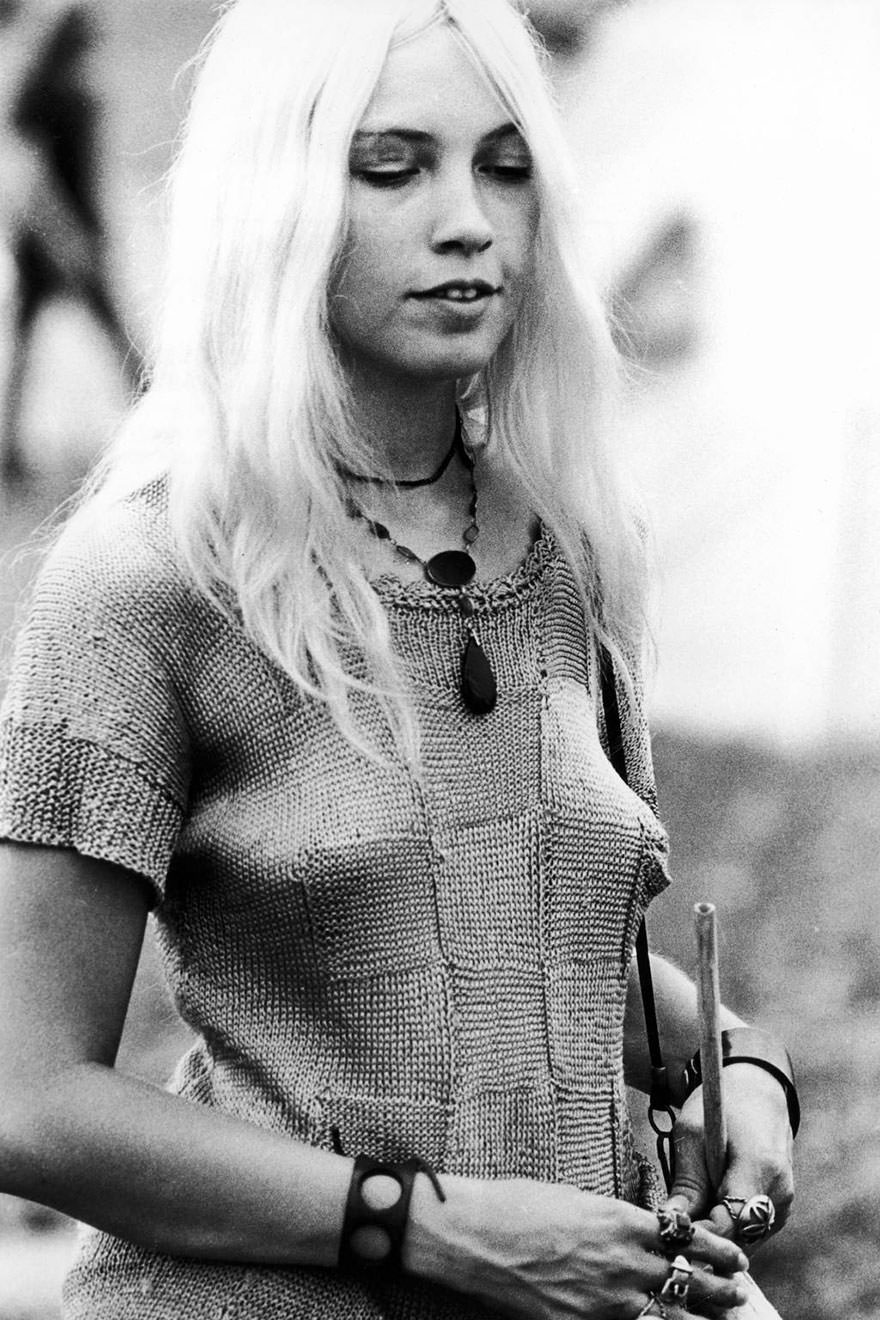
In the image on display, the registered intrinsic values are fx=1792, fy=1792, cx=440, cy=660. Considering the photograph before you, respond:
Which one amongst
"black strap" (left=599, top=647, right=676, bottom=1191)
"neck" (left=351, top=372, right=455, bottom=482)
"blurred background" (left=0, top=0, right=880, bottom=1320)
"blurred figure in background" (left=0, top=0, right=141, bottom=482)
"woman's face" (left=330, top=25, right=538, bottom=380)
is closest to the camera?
"woman's face" (left=330, top=25, right=538, bottom=380)

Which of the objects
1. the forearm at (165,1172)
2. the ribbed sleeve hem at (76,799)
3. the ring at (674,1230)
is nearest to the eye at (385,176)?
the ribbed sleeve hem at (76,799)

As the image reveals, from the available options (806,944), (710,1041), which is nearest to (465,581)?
(710,1041)

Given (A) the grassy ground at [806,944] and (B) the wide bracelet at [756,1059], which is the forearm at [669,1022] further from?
(A) the grassy ground at [806,944]

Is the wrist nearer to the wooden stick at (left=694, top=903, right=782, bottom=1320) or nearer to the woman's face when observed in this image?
the wooden stick at (left=694, top=903, right=782, bottom=1320)

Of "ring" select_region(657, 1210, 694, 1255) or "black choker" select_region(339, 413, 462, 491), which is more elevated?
"black choker" select_region(339, 413, 462, 491)

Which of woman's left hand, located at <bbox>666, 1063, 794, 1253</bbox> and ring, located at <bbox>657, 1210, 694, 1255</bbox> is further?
woman's left hand, located at <bbox>666, 1063, 794, 1253</bbox>

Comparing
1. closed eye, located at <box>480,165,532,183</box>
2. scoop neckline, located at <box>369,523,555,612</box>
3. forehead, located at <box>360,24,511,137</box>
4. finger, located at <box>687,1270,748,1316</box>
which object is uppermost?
forehead, located at <box>360,24,511,137</box>

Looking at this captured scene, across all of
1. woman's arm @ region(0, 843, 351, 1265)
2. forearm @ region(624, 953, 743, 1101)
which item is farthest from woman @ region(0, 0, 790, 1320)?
forearm @ region(624, 953, 743, 1101)

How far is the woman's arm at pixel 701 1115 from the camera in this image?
1606 mm

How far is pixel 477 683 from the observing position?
160 cm

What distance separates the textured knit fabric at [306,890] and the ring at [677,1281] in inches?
5.0

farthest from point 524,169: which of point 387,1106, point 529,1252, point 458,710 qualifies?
point 529,1252

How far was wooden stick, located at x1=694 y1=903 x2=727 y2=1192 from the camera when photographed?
1.42 metres

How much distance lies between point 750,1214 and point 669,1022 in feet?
1.04
